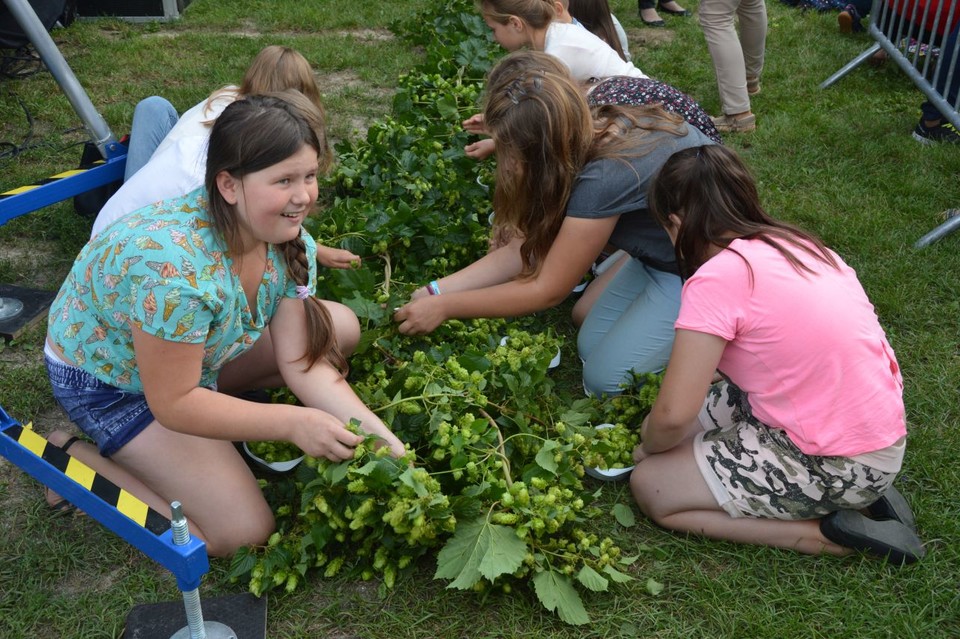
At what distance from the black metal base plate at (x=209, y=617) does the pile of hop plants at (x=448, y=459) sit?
0.24ft

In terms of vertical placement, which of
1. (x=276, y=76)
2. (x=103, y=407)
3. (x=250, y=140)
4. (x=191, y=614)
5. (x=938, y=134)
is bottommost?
(x=938, y=134)

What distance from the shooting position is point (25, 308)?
11.5 feet

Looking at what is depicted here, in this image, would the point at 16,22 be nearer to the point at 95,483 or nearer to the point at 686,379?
the point at 95,483

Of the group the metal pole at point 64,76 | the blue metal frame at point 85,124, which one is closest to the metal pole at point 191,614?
the blue metal frame at point 85,124

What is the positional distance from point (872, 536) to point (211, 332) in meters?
1.83

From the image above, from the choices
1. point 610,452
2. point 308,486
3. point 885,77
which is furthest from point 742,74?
point 308,486

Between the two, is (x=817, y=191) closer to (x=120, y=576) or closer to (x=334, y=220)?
(x=334, y=220)

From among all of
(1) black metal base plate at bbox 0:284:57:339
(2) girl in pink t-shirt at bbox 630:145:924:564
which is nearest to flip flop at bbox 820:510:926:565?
(2) girl in pink t-shirt at bbox 630:145:924:564

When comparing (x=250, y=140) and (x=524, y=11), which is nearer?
(x=250, y=140)

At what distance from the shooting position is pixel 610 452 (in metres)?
2.67

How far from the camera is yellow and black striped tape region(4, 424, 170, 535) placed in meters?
1.92

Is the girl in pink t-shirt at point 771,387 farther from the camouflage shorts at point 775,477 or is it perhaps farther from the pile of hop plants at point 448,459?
the pile of hop plants at point 448,459

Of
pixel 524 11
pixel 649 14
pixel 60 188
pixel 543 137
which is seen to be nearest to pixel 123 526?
pixel 543 137

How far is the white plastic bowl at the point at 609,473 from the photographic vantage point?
8.87ft
